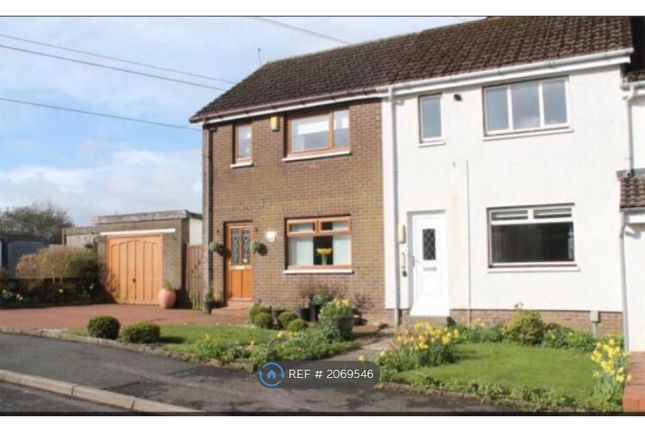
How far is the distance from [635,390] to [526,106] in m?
7.36

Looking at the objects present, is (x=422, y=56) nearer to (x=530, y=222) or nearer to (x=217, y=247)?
(x=530, y=222)

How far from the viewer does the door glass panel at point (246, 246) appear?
56.6 ft

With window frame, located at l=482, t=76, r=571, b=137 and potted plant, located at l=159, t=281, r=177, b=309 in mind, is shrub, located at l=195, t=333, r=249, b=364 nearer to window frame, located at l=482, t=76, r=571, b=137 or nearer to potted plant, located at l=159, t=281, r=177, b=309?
window frame, located at l=482, t=76, r=571, b=137

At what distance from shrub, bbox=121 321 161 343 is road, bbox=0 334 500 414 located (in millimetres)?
387

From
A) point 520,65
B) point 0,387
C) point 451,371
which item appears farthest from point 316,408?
point 520,65

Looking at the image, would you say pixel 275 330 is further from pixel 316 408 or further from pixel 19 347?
pixel 316 408

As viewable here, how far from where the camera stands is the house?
12.7m

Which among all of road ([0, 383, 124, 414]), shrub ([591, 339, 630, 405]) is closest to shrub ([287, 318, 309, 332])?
road ([0, 383, 124, 414])

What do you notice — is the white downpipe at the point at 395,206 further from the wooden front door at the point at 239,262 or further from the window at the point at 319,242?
the wooden front door at the point at 239,262

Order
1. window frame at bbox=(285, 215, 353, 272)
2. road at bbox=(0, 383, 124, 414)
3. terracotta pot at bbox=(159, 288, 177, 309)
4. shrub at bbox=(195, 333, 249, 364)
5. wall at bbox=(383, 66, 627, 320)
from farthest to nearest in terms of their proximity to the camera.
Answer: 1. terracotta pot at bbox=(159, 288, 177, 309)
2. window frame at bbox=(285, 215, 353, 272)
3. wall at bbox=(383, 66, 627, 320)
4. shrub at bbox=(195, 333, 249, 364)
5. road at bbox=(0, 383, 124, 414)

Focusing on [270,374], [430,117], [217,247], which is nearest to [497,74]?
[430,117]

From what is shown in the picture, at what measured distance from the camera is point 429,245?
48.1ft

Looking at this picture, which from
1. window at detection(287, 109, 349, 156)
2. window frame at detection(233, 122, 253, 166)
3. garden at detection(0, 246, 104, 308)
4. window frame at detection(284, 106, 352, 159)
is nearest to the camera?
window frame at detection(284, 106, 352, 159)

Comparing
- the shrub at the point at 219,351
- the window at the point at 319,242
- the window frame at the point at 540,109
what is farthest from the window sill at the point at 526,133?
the shrub at the point at 219,351
